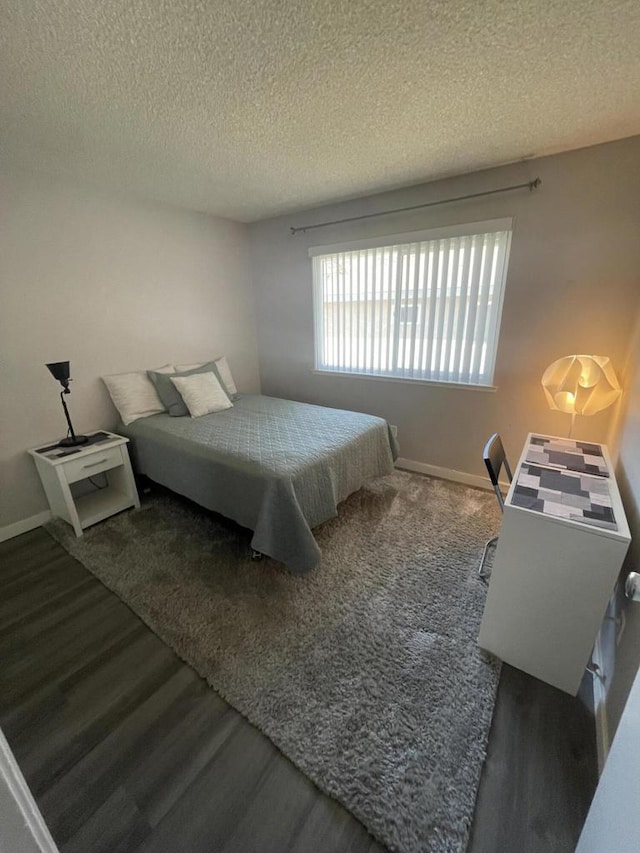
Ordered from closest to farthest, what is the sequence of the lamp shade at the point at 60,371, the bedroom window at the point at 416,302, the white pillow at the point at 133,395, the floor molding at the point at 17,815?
the floor molding at the point at 17,815 < the lamp shade at the point at 60,371 < the bedroom window at the point at 416,302 < the white pillow at the point at 133,395

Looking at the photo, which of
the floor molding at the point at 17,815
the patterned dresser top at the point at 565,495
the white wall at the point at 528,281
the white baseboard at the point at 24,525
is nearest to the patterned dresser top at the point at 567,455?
the patterned dresser top at the point at 565,495

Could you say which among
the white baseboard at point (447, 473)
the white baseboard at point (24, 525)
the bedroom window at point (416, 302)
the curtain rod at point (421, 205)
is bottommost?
the white baseboard at point (24, 525)

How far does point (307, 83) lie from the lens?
1404 mm

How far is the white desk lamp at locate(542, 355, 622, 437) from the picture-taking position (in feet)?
5.88

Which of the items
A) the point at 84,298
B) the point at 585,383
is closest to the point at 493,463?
the point at 585,383

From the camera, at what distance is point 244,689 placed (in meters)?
1.32

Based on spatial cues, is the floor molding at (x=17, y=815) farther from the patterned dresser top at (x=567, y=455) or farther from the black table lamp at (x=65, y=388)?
the black table lamp at (x=65, y=388)

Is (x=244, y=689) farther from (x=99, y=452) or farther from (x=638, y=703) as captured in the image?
(x=99, y=452)

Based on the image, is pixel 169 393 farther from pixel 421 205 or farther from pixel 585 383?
pixel 585 383

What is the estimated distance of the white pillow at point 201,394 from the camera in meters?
2.76

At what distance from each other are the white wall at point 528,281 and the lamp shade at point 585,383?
0.47 metres

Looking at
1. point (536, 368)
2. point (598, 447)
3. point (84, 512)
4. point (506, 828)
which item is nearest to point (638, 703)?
point (506, 828)

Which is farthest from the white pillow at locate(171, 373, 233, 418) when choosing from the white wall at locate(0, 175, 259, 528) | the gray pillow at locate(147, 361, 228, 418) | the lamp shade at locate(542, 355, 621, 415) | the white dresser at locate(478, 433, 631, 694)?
the lamp shade at locate(542, 355, 621, 415)

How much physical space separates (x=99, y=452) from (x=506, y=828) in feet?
8.80
